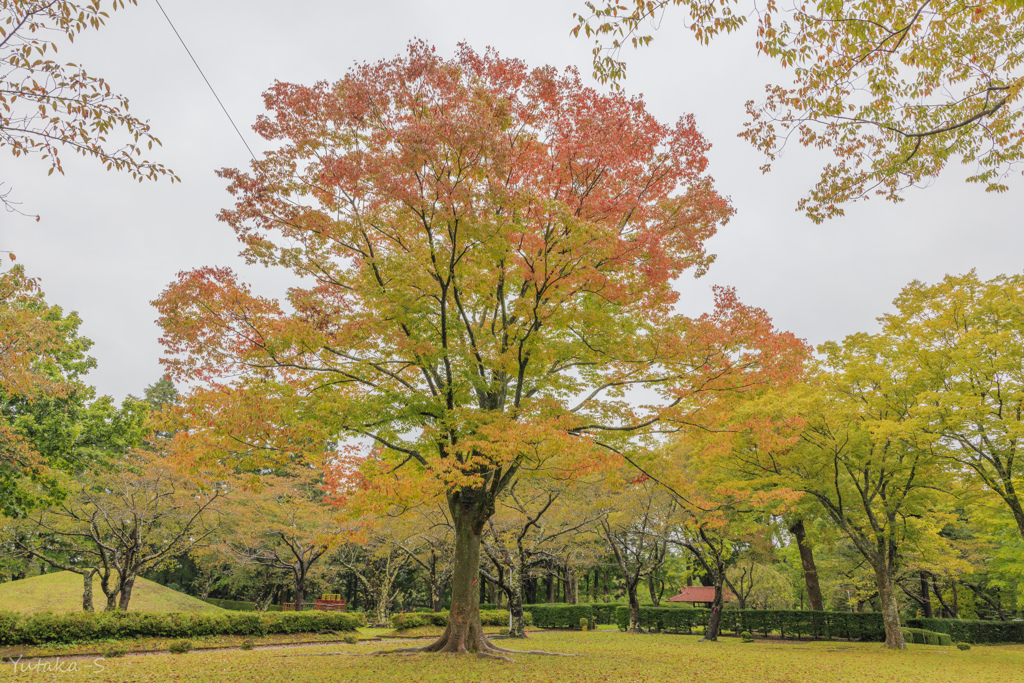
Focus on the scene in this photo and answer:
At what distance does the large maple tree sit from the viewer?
8.34 meters

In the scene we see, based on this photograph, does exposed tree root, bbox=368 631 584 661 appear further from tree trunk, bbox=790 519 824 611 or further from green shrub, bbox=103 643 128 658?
tree trunk, bbox=790 519 824 611

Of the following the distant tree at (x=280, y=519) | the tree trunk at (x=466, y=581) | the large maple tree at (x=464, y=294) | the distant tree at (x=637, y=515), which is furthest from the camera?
the distant tree at (x=280, y=519)

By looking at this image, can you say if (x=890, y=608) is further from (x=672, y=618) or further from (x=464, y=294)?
(x=464, y=294)

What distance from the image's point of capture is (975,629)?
2252 centimetres

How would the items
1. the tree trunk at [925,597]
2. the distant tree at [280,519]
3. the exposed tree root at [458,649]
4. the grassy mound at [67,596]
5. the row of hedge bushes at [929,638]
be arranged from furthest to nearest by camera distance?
the tree trunk at [925,597]
the grassy mound at [67,596]
the distant tree at [280,519]
the row of hedge bushes at [929,638]
the exposed tree root at [458,649]

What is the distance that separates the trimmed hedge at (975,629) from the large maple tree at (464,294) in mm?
21145

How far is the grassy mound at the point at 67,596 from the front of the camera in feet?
70.1

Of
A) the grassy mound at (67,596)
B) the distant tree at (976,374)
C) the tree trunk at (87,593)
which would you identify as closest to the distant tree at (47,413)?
the tree trunk at (87,593)

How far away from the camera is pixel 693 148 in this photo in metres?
9.64

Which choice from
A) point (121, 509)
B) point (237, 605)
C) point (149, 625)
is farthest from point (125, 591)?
point (237, 605)

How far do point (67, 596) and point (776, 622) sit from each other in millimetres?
29759

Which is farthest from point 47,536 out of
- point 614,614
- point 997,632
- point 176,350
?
point 997,632

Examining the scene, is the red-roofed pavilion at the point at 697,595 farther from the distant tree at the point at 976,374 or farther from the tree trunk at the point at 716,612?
the distant tree at the point at 976,374

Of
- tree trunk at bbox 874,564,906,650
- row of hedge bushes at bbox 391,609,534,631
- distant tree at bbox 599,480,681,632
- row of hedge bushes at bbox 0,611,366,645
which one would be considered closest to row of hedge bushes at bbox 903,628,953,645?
tree trunk at bbox 874,564,906,650
